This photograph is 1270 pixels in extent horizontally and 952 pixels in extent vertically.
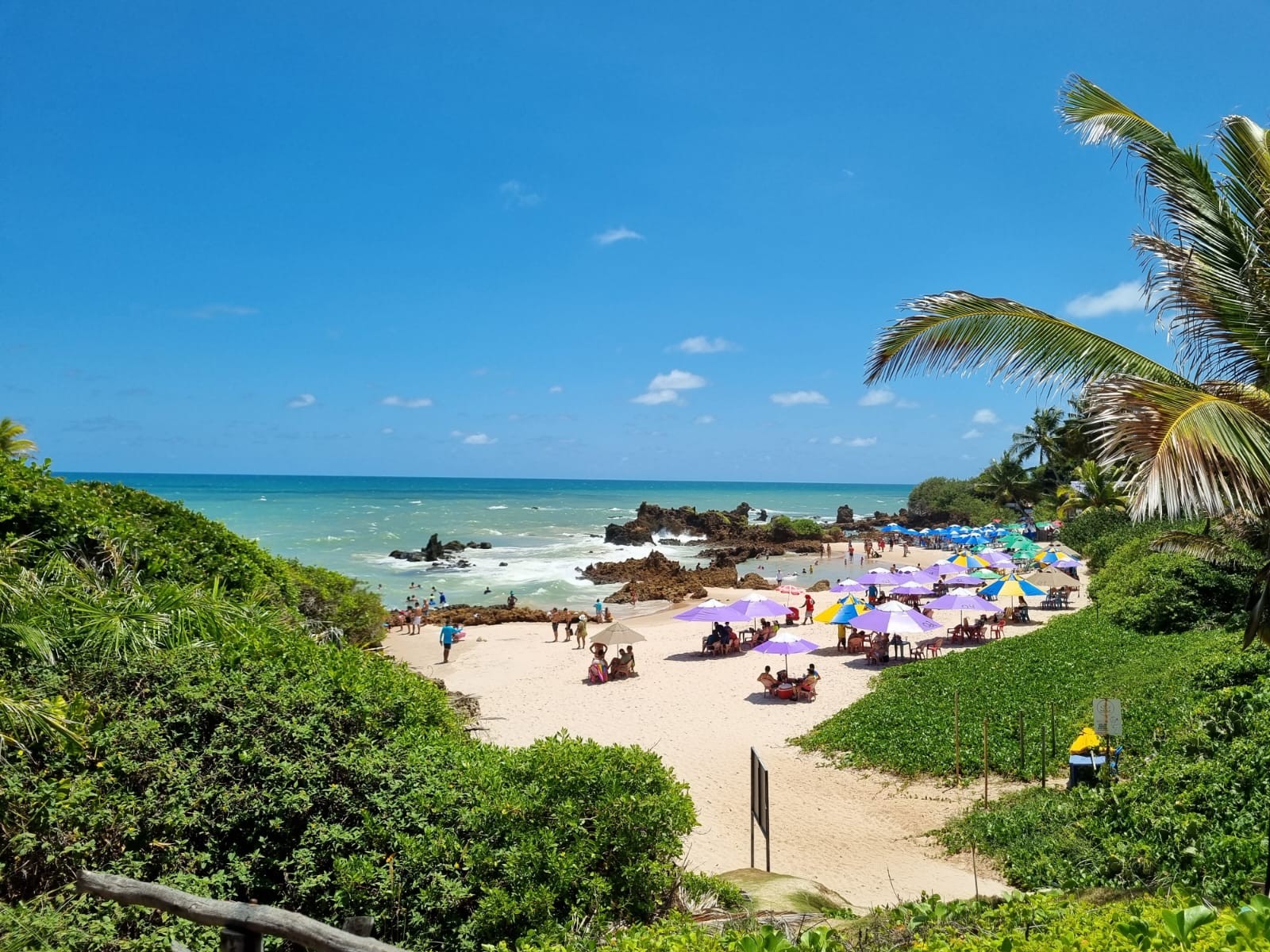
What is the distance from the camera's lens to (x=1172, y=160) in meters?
5.78

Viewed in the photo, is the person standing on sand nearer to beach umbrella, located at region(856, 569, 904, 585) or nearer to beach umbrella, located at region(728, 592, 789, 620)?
beach umbrella, located at region(728, 592, 789, 620)

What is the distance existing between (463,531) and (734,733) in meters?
61.0

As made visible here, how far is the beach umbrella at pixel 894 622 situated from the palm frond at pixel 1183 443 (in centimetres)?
1332

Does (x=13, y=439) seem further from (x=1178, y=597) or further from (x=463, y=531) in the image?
(x=463, y=531)

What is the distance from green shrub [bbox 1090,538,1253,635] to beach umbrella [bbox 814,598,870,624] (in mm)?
5642

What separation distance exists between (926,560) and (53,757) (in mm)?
47597

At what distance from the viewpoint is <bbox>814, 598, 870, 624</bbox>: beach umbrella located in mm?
19719

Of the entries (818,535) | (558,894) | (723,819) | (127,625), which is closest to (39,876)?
(127,625)

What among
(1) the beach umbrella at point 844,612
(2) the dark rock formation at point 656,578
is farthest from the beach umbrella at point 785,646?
(2) the dark rock formation at point 656,578

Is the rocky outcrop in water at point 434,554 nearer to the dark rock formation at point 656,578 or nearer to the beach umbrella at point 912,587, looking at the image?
the dark rock formation at point 656,578

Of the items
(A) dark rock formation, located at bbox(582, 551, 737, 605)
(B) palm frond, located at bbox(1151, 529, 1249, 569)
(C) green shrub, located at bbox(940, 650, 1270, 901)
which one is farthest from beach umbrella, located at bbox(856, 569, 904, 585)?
(C) green shrub, located at bbox(940, 650, 1270, 901)

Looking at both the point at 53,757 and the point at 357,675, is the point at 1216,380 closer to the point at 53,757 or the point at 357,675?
the point at 357,675

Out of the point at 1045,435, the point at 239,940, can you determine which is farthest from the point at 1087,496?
the point at 239,940

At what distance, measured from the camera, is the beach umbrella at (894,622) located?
1770 cm
